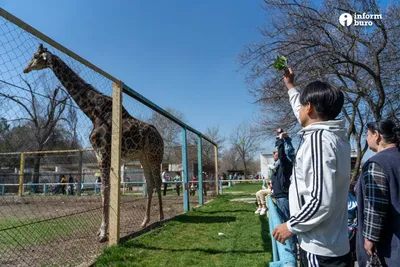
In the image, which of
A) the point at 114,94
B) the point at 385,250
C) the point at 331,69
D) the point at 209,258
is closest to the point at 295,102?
the point at 385,250

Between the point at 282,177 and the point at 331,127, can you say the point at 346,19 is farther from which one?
the point at 331,127

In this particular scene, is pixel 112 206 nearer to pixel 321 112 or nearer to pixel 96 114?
pixel 96 114

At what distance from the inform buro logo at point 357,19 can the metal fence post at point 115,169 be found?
753 centimetres

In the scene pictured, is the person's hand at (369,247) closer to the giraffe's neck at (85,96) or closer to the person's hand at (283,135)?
the person's hand at (283,135)

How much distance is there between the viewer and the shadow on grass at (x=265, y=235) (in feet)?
16.1

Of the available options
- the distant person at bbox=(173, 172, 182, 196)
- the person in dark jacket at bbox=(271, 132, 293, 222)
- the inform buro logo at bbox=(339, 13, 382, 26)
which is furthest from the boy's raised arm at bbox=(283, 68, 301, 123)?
the distant person at bbox=(173, 172, 182, 196)

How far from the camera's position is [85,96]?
5.34 m

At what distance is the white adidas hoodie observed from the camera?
1.59 meters

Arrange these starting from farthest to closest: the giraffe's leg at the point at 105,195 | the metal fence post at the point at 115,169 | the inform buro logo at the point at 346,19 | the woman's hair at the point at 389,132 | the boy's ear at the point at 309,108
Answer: the inform buro logo at the point at 346,19 → the giraffe's leg at the point at 105,195 → the metal fence post at the point at 115,169 → the woman's hair at the point at 389,132 → the boy's ear at the point at 309,108

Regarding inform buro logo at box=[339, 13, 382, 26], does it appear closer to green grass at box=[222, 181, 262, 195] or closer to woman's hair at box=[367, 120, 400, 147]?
woman's hair at box=[367, 120, 400, 147]

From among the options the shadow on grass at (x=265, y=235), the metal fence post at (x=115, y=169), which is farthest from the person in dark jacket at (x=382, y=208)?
the metal fence post at (x=115, y=169)

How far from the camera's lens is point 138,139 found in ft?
20.4

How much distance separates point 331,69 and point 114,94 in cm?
812

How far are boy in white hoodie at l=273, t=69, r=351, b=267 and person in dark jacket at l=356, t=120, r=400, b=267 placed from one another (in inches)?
34.4
